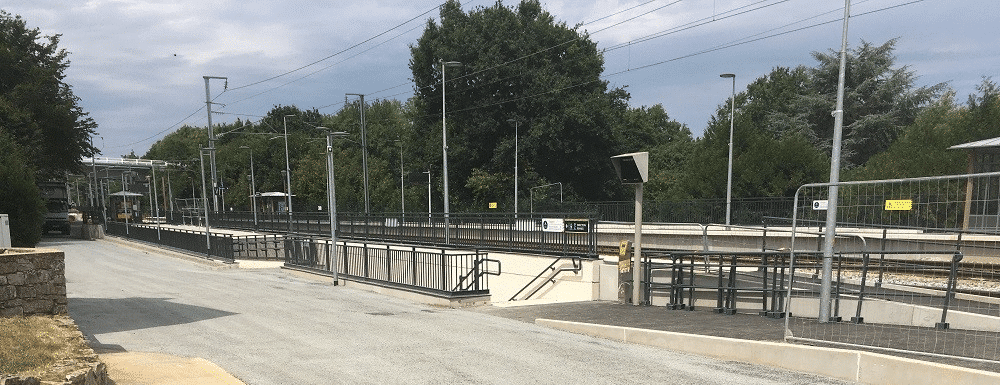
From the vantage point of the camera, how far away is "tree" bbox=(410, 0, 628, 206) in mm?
56875

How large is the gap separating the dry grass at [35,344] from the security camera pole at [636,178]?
8877 mm

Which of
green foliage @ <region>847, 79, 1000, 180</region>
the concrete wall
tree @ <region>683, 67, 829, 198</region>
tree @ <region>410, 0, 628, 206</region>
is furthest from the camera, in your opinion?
tree @ <region>410, 0, 628, 206</region>

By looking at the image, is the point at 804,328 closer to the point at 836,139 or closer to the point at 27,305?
the point at 836,139

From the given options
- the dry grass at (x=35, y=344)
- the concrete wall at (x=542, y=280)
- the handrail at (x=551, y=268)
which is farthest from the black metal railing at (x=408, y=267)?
the dry grass at (x=35, y=344)

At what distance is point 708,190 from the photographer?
156ft

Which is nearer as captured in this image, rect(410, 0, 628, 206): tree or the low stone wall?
the low stone wall

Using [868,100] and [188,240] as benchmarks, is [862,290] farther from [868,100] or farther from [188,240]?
[868,100]

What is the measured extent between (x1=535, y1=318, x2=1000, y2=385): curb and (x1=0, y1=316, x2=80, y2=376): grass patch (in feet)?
22.9

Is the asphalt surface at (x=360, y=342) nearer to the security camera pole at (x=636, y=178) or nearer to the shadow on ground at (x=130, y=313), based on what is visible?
the shadow on ground at (x=130, y=313)

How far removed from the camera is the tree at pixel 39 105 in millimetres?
45000

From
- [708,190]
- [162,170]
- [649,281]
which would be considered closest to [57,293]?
[649,281]

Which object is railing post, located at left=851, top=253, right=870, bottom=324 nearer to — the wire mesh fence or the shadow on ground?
the wire mesh fence

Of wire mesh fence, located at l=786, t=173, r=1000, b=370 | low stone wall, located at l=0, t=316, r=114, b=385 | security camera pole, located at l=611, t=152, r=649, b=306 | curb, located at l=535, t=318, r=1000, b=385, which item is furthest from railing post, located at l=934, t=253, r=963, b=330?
low stone wall, located at l=0, t=316, r=114, b=385

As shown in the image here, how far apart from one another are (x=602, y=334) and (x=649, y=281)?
2967 millimetres
